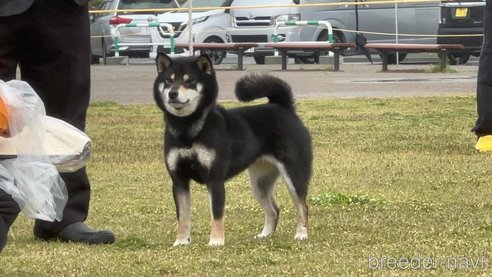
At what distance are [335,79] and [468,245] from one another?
15.3 metres

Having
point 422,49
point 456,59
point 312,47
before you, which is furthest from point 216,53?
point 422,49

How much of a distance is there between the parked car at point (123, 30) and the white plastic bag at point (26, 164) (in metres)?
23.8

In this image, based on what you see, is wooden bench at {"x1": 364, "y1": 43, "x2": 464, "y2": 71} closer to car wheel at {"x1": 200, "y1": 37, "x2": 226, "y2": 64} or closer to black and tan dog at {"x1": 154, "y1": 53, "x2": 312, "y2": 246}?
car wheel at {"x1": 200, "y1": 37, "x2": 226, "y2": 64}

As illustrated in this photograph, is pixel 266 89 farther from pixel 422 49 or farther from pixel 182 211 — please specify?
pixel 422 49

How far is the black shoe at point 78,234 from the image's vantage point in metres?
6.23

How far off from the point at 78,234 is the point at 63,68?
A: 872 millimetres

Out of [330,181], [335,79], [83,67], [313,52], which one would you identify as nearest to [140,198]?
[330,181]

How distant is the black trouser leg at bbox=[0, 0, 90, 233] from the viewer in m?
5.90

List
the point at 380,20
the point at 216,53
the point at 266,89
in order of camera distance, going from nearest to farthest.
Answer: the point at 266,89, the point at 216,53, the point at 380,20

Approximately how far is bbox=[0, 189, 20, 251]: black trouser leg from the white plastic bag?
0.07ft

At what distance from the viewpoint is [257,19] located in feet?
93.0

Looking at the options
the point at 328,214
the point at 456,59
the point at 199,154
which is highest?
the point at 199,154

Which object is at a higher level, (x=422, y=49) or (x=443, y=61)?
(x=422, y=49)

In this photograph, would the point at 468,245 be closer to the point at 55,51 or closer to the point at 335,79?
the point at 55,51
